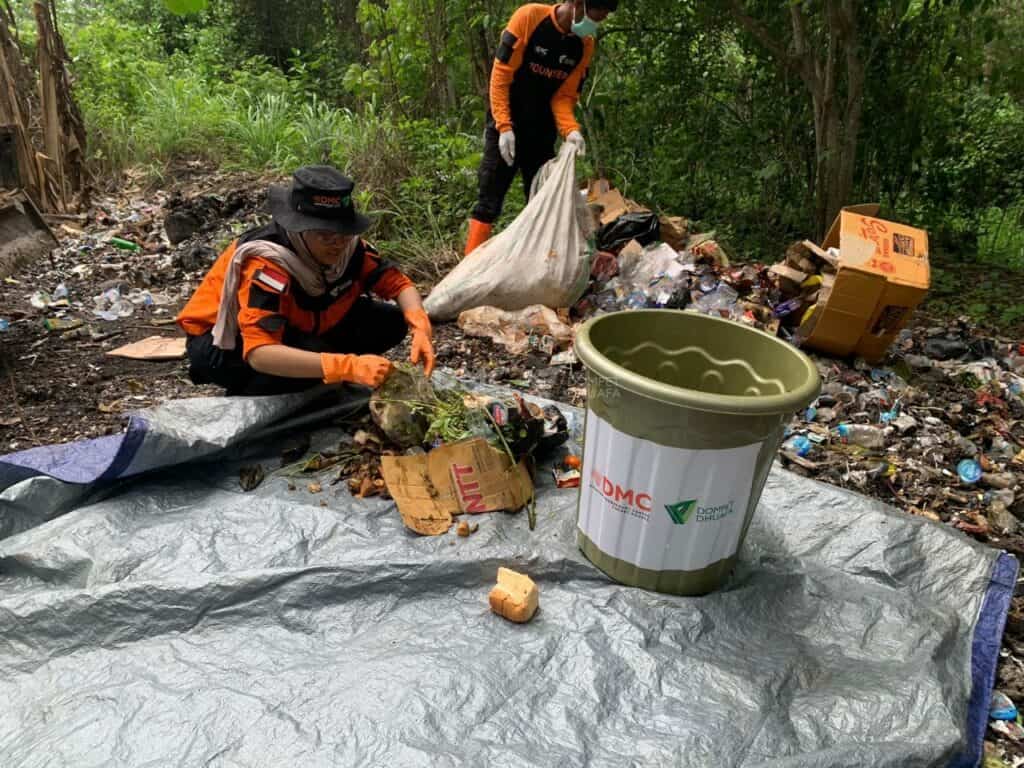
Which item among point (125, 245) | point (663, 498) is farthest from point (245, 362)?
point (125, 245)

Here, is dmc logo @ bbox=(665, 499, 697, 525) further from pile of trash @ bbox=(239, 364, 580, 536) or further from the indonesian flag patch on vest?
the indonesian flag patch on vest

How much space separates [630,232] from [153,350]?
2517 mm

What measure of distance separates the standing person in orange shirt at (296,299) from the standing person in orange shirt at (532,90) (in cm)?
163

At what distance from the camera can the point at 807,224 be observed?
16.8 feet

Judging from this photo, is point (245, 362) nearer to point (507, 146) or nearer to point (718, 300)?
point (507, 146)

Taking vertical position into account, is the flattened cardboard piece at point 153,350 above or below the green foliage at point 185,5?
below

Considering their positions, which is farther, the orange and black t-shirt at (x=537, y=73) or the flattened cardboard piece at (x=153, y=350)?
the orange and black t-shirt at (x=537, y=73)

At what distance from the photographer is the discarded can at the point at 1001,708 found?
4.96 ft

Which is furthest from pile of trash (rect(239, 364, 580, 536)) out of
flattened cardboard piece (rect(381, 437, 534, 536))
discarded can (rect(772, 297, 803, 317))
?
discarded can (rect(772, 297, 803, 317))

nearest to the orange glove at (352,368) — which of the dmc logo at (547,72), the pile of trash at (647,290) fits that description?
the pile of trash at (647,290)

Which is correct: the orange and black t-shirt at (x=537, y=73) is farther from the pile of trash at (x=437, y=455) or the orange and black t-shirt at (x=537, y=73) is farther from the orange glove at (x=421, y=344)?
the pile of trash at (x=437, y=455)

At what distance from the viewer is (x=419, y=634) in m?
1.55

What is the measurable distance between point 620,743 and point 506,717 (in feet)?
0.72

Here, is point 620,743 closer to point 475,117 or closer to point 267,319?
point 267,319
